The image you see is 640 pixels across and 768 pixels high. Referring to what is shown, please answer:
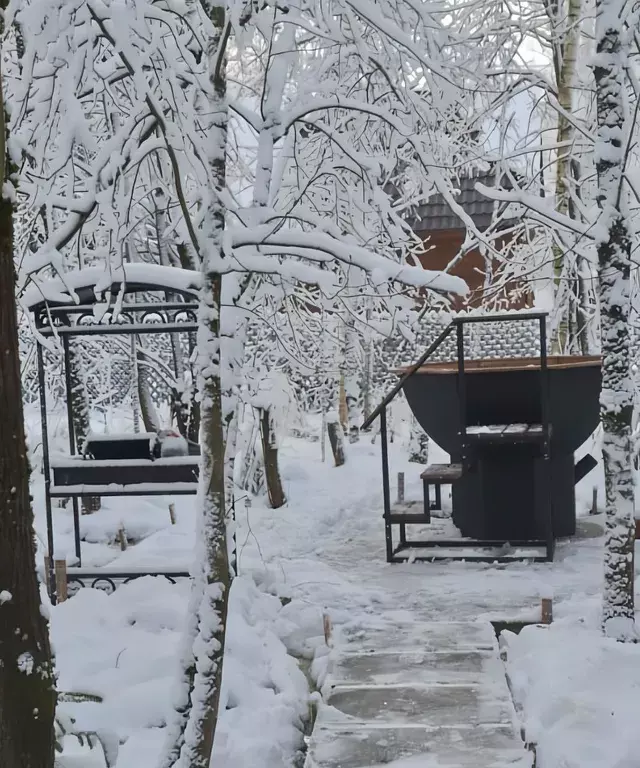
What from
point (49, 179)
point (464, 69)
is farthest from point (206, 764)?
point (464, 69)

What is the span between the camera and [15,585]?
267cm

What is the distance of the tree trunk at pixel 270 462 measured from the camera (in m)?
10.2

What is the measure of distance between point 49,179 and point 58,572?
326cm

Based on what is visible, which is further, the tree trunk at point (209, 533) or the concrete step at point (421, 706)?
the concrete step at point (421, 706)

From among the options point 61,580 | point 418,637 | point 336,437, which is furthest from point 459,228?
point 61,580

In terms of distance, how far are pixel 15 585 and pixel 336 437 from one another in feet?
32.2

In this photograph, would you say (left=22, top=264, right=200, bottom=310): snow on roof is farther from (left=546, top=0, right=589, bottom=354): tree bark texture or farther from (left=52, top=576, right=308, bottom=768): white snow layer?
(left=546, top=0, right=589, bottom=354): tree bark texture

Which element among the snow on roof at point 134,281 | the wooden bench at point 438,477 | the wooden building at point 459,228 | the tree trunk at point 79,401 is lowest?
the wooden bench at point 438,477

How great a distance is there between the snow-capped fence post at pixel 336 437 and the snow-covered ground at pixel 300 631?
275 centimetres

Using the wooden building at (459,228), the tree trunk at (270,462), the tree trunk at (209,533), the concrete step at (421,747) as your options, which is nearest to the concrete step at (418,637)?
the concrete step at (421,747)

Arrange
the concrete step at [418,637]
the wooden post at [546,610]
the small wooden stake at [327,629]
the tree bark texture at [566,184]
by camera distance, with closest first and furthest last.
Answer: the concrete step at [418,637]
the small wooden stake at [327,629]
the wooden post at [546,610]
the tree bark texture at [566,184]

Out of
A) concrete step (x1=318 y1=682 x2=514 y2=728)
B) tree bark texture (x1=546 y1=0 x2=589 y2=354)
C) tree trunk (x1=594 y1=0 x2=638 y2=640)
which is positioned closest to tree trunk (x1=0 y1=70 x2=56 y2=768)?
concrete step (x1=318 y1=682 x2=514 y2=728)

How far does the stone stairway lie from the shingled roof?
11721 mm

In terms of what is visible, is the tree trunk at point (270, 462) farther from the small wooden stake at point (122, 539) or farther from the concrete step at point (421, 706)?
the concrete step at point (421, 706)
